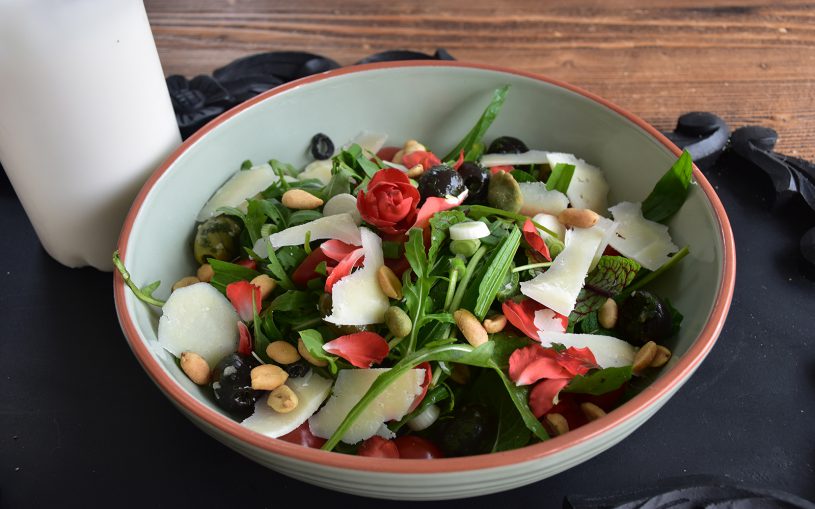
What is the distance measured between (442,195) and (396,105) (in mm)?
324

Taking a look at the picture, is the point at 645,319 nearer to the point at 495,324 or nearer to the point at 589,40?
the point at 495,324

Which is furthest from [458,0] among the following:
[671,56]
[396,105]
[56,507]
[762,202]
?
[56,507]

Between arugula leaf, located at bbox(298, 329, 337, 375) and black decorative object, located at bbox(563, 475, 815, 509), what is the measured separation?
318 millimetres

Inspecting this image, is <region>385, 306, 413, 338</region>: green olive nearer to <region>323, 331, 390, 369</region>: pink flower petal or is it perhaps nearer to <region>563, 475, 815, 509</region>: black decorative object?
<region>323, 331, 390, 369</region>: pink flower petal

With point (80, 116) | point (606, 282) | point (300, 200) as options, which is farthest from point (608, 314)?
point (80, 116)

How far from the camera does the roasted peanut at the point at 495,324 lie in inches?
40.1

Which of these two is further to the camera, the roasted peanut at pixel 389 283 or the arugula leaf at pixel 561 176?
the arugula leaf at pixel 561 176

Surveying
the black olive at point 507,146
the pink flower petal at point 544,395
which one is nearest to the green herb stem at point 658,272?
the pink flower petal at point 544,395

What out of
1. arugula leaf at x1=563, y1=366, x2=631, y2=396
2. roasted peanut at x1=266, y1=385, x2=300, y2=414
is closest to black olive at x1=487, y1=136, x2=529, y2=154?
arugula leaf at x1=563, y1=366, x2=631, y2=396

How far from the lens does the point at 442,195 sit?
44.4 inches

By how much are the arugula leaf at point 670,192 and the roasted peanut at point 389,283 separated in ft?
1.35

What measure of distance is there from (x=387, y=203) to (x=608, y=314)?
13.1 inches

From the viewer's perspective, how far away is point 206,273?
1160mm

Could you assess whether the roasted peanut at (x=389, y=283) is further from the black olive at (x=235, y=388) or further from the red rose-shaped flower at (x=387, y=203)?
the black olive at (x=235, y=388)
